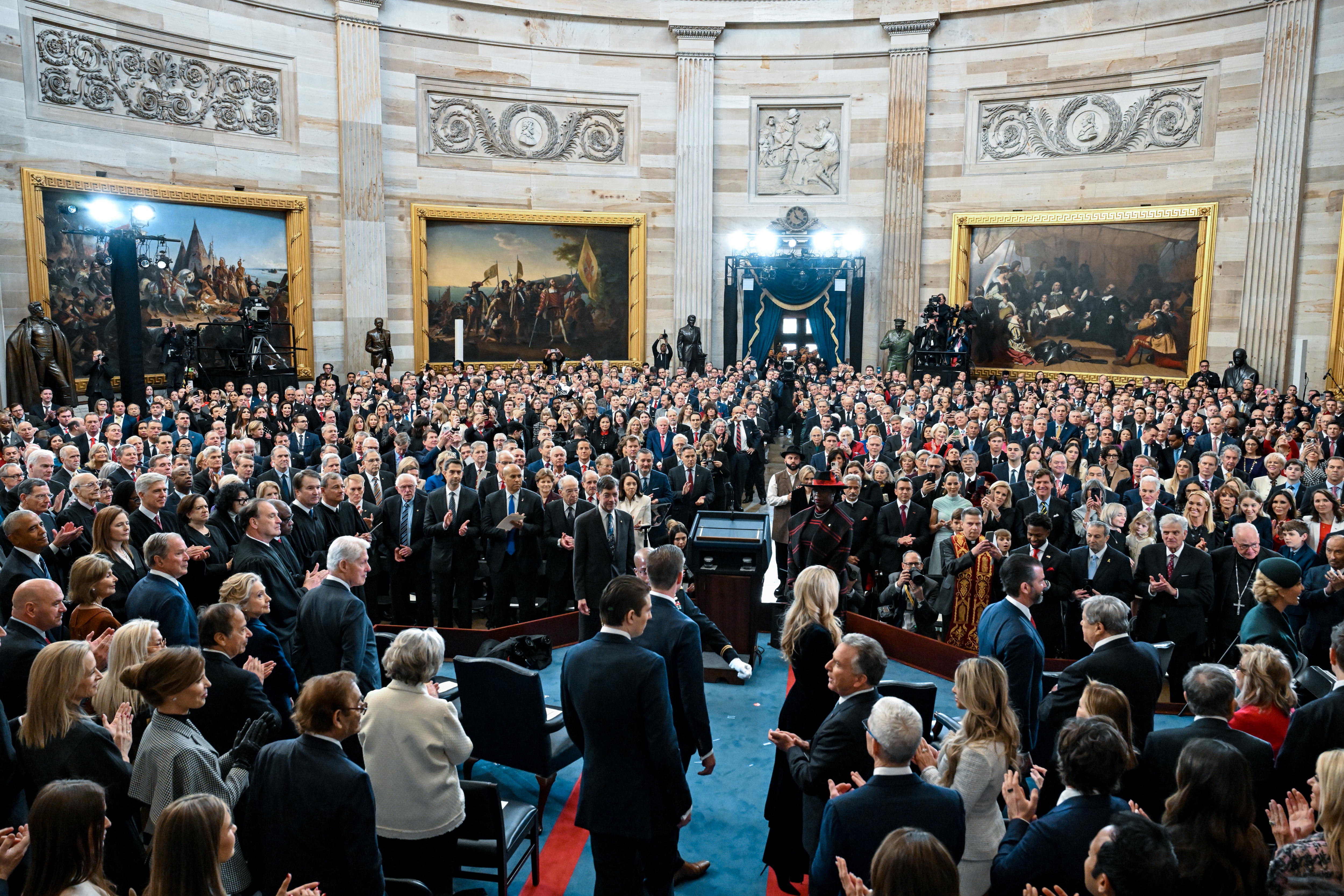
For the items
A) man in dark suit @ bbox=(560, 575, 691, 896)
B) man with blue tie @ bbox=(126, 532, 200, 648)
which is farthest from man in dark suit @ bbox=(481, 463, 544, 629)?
man in dark suit @ bbox=(560, 575, 691, 896)

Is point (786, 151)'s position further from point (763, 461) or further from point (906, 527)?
point (906, 527)

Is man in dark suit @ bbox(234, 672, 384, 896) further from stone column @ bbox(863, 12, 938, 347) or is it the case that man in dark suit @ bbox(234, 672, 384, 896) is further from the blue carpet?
stone column @ bbox(863, 12, 938, 347)

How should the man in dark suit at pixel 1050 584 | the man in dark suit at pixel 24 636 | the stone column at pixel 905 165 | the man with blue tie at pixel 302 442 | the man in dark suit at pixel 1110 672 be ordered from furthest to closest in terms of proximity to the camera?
the stone column at pixel 905 165
the man with blue tie at pixel 302 442
the man in dark suit at pixel 1050 584
the man in dark suit at pixel 1110 672
the man in dark suit at pixel 24 636

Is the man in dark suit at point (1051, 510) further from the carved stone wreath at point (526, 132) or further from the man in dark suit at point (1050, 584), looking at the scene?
the carved stone wreath at point (526, 132)


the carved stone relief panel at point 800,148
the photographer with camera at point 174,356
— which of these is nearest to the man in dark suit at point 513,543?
the photographer with camera at point 174,356

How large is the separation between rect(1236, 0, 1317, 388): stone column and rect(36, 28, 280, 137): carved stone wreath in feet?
73.4

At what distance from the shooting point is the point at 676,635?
473 cm

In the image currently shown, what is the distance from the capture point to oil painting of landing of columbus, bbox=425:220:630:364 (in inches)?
966

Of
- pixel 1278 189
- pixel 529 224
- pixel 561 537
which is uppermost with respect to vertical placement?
pixel 1278 189

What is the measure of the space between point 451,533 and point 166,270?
14.6 meters

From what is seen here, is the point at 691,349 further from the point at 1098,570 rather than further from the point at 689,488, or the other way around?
the point at 1098,570

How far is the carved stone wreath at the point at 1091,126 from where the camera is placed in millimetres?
21656

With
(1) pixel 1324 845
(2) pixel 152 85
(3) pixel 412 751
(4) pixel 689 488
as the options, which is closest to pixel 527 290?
(2) pixel 152 85

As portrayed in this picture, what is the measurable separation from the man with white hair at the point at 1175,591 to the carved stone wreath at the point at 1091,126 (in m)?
17.8
